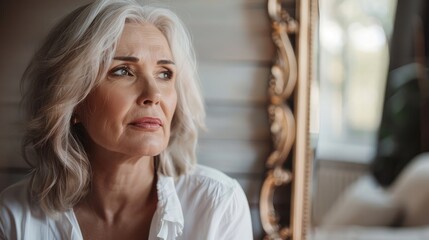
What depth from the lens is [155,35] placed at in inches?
17.4

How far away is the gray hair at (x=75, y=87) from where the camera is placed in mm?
428

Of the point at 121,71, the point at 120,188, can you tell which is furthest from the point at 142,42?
the point at 120,188

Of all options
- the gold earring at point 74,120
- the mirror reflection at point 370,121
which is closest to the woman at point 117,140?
the gold earring at point 74,120

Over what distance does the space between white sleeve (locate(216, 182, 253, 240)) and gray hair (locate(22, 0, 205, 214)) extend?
0.24 feet

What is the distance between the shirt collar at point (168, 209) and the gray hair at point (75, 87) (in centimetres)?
2

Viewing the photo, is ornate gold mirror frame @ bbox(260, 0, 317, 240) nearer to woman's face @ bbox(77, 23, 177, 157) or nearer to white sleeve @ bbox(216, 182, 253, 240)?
white sleeve @ bbox(216, 182, 253, 240)

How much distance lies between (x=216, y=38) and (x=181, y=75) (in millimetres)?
50

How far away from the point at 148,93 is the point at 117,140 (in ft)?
0.16

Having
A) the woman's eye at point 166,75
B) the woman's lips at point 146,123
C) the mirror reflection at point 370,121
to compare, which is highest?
the woman's eye at point 166,75

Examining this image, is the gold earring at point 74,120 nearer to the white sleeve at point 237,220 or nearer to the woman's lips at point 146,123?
the woman's lips at point 146,123

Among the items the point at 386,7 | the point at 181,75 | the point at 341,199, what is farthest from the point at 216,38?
the point at 386,7

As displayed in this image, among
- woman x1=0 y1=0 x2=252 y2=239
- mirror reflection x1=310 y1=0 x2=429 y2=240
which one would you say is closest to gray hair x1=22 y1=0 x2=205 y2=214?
woman x1=0 y1=0 x2=252 y2=239

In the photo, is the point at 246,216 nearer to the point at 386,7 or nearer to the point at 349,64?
the point at 349,64

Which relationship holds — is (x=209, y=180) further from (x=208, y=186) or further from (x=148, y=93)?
(x=148, y=93)
